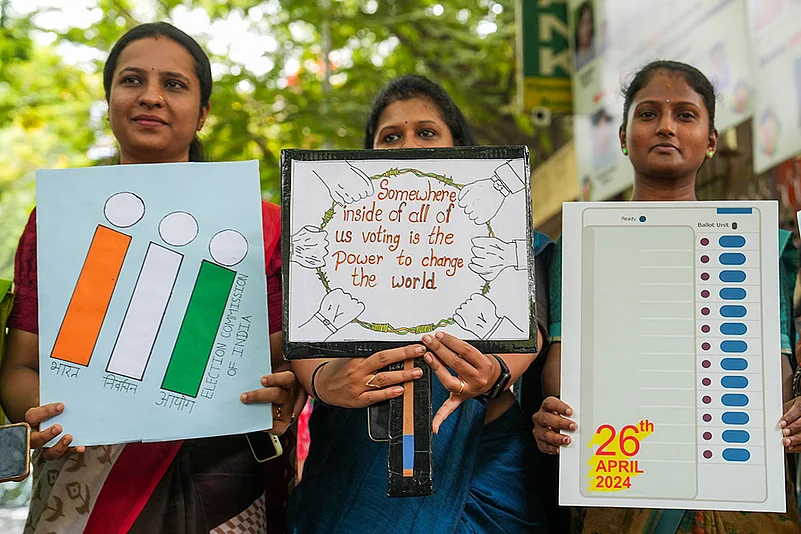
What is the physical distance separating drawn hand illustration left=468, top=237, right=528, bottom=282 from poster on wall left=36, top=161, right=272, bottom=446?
0.59m

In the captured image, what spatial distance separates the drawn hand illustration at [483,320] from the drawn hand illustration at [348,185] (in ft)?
1.22

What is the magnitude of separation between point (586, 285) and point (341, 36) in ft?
17.4

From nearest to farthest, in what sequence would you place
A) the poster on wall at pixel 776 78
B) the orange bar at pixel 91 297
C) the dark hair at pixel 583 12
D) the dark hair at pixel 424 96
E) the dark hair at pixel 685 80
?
the orange bar at pixel 91 297
the dark hair at pixel 685 80
the dark hair at pixel 424 96
the poster on wall at pixel 776 78
the dark hair at pixel 583 12

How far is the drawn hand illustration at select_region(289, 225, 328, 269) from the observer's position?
223 centimetres

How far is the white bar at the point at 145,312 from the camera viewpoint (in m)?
2.38

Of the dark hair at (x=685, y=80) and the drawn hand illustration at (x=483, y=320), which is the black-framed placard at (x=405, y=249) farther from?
the dark hair at (x=685, y=80)

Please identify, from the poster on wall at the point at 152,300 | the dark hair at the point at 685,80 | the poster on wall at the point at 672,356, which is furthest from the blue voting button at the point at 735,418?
the poster on wall at the point at 152,300

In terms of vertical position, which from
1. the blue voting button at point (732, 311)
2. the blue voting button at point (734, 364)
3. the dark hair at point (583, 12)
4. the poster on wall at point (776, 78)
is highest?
the dark hair at point (583, 12)

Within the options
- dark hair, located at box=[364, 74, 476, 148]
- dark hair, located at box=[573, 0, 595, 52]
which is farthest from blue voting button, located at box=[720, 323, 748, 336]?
dark hair, located at box=[573, 0, 595, 52]

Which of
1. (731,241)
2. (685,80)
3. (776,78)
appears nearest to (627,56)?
(776,78)

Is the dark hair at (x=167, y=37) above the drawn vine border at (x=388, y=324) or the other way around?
above

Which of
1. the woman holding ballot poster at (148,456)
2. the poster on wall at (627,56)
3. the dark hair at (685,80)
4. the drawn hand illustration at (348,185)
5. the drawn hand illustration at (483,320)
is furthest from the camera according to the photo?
the poster on wall at (627,56)

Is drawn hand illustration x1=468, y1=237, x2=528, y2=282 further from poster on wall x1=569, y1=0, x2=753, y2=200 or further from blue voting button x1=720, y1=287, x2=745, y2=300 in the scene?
poster on wall x1=569, y1=0, x2=753, y2=200

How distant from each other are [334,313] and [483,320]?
35 centimetres
